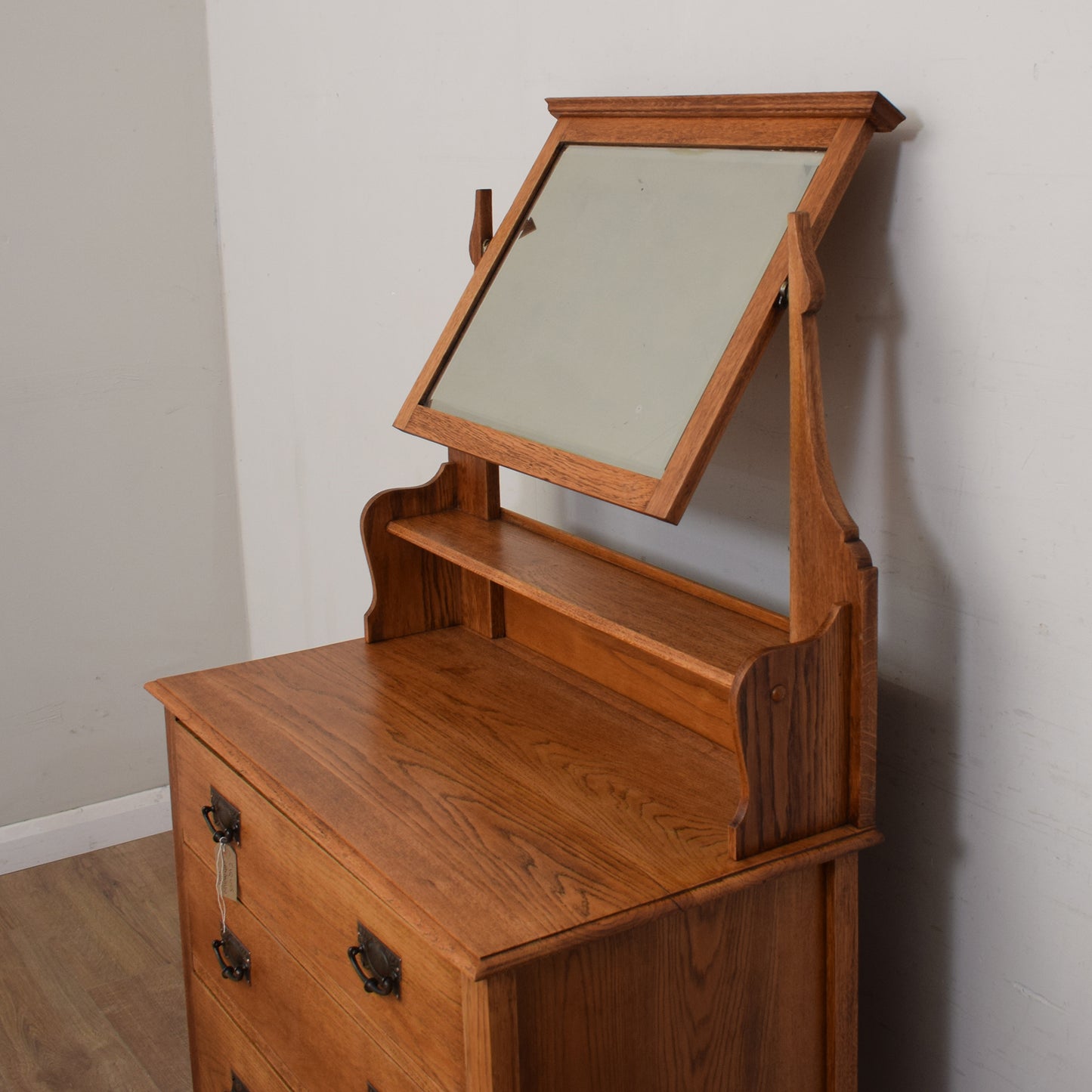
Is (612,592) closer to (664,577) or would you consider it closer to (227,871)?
(664,577)

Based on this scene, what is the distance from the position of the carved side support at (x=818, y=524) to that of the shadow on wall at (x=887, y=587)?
17 centimetres

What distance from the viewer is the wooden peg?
1.78m

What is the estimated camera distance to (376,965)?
1.35 meters

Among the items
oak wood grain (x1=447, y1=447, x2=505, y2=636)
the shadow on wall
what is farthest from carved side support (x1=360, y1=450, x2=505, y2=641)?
the shadow on wall

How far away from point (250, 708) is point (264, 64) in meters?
1.61

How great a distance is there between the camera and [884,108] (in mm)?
1271

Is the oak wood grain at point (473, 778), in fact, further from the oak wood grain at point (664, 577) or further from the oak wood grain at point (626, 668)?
the oak wood grain at point (664, 577)

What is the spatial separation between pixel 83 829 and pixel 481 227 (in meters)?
2.03

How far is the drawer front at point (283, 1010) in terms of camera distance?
1433 millimetres

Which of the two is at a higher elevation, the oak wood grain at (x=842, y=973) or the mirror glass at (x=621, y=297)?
the mirror glass at (x=621, y=297)

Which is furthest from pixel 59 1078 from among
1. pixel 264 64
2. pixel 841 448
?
pixel 264 64

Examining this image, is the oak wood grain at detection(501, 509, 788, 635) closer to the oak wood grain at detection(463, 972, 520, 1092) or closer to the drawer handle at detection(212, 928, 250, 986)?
the oak wood grain at detection(463, 972, 520, 1092)

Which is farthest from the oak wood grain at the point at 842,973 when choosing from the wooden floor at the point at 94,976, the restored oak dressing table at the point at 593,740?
the wooden floor at the point at 94,976

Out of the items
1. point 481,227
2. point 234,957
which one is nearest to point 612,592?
point 481,227
